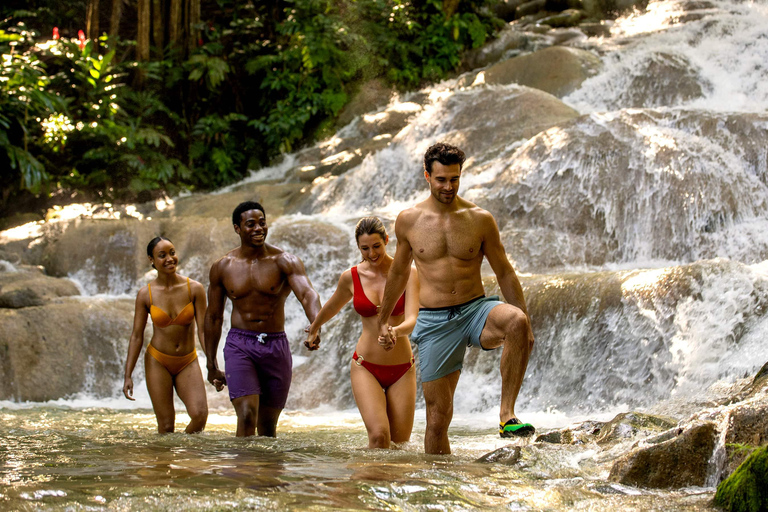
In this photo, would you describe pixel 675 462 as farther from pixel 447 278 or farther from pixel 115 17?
pixel 115 17

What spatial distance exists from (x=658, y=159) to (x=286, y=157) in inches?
358

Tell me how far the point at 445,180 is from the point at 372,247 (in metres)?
0.85

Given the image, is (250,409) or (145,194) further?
(145,194)

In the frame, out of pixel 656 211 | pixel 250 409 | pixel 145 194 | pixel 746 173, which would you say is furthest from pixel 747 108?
pixel 250 409

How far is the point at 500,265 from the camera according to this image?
4.40 metres

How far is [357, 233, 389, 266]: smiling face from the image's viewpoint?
5016 millimetres

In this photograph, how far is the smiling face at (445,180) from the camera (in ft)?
14.2

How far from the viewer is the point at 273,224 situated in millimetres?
11703

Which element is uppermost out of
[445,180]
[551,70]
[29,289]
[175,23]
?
[175,23]

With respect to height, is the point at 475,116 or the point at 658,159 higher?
the point at 475,116

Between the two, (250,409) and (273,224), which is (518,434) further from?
(273,224)

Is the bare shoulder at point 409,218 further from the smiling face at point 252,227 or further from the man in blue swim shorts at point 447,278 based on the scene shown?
the smiling face at point 252,227

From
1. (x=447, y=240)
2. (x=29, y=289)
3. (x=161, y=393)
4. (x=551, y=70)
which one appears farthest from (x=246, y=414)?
(x=551, y=70)

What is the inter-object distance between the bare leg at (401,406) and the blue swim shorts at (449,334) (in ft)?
1.71
